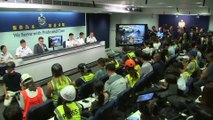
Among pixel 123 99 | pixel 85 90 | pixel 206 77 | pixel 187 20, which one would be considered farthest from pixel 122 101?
pixel 187 20

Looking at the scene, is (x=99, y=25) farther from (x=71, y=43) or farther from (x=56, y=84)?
(x=56, y=84)

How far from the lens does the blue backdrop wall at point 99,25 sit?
12568 millimetres

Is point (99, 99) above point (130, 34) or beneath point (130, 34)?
beneath

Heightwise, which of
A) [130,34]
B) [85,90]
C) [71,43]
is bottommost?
[85,90]

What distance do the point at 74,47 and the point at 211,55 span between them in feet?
16.8

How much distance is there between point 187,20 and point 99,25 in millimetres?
7676

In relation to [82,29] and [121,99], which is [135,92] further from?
[82,29]

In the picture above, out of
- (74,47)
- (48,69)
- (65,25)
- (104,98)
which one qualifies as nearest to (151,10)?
(65,25)

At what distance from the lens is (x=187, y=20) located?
17203mm

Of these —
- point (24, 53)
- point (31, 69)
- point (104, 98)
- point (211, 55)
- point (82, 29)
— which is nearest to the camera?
point (104, 98)

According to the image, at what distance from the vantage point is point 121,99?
13.3 feet

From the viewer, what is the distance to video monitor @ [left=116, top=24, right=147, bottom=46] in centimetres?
1084

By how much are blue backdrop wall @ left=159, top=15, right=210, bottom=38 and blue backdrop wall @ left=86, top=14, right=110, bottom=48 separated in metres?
5.77

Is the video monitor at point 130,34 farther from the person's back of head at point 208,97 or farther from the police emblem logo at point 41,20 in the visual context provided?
the person's back of head at point 208,97
